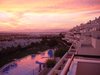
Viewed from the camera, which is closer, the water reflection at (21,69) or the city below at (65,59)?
the city below at (65,59)

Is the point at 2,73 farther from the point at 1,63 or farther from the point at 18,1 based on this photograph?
the point at 18,1

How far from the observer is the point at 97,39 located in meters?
7.72

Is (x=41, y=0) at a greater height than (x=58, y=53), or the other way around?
(x=41, y=0)

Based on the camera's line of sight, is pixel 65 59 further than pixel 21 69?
No

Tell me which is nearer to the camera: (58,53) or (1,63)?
(58,53)

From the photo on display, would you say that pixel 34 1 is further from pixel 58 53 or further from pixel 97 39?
pixel 58 53

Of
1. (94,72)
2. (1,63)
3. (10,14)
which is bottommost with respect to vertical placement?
(1,63)

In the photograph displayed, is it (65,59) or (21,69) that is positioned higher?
(65,59)

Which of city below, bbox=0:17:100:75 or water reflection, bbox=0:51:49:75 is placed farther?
water reflection, bbox=0:51:49:75

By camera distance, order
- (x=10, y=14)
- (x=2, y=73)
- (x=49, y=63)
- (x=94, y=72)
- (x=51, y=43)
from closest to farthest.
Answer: (x=94, y=72) → (x=49, y=63) → (x=10, y=14) → (x=2, y=73) → (x=51, y=43)

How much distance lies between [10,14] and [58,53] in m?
5.45

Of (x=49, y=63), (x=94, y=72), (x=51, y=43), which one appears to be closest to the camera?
(x=94, y=72)

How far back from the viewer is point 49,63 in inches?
419

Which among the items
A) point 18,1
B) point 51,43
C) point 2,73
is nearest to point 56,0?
point 18,1
